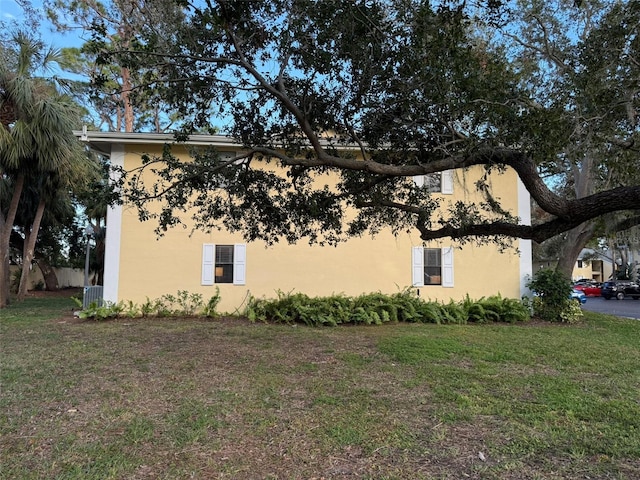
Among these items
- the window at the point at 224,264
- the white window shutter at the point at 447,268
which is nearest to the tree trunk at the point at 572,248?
the white window shutter at the point at 447,268

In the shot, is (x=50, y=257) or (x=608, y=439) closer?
(x=608, y=439)

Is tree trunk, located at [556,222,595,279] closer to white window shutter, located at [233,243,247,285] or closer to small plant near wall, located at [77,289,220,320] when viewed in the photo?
white window shutter, located at [233,243,247,285]

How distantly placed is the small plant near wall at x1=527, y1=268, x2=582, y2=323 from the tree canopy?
536 centimetres

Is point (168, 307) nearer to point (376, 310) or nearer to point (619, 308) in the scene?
point (376, 310)

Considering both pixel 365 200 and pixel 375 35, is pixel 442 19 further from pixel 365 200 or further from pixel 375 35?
pixel 365 200

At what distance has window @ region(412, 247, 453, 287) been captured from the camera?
11.9 meters

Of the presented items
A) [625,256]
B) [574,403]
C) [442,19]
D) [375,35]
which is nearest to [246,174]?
[375,35]

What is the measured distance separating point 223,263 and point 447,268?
608 cm

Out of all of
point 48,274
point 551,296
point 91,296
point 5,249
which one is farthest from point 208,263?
point 48,274

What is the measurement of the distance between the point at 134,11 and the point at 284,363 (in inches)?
223

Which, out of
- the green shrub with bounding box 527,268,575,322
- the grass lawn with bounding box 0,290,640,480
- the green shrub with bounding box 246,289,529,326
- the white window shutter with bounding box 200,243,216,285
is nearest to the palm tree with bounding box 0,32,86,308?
the white window shutter with bounding box 200,243,216,285

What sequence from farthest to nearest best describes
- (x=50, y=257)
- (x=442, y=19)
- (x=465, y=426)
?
(x=50, y=257)
(x=442, y=19)
(x=465, y=426)

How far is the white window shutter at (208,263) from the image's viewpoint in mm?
11477

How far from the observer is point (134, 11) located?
21.4 feet
